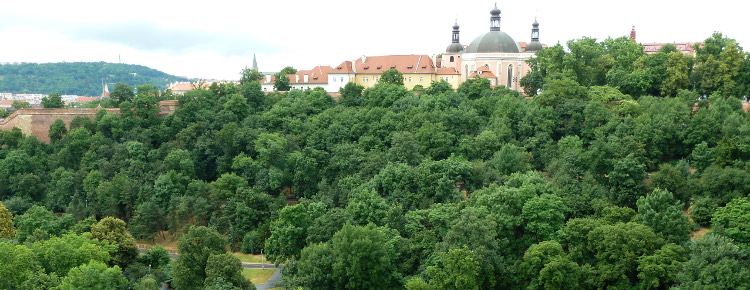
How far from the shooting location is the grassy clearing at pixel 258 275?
140 ft

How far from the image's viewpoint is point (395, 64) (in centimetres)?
7444

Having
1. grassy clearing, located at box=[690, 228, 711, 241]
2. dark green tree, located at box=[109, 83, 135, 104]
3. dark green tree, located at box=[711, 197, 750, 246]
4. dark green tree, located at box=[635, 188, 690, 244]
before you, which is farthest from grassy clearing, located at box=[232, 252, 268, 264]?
dark green tree, located at box=[109, 83, 135, 104]

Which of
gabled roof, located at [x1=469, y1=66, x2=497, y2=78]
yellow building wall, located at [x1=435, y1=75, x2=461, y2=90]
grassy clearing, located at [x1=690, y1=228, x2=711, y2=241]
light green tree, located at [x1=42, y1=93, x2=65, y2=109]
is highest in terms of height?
gabled roof, located at [x1=469, y1=66, x2=497, y2=78]

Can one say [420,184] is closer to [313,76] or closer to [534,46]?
[534,46]

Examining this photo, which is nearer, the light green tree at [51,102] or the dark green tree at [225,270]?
the dark green tree at [225,270]

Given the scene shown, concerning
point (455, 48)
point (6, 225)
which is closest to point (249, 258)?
point (6, 225)

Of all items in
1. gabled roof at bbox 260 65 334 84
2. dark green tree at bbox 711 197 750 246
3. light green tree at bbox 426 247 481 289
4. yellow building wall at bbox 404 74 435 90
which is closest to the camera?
light green tree at bbox 426 247 481 289

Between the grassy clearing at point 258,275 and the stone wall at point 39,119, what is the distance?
1186 inches

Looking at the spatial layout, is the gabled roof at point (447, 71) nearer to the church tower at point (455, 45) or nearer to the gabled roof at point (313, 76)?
the church tower at point (455, 45)

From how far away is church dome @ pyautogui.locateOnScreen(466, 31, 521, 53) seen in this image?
2704 inches

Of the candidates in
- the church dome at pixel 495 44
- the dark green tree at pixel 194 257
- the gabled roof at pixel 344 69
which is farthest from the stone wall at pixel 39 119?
the dark green tree at pixel 194 257

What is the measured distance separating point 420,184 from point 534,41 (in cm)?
3479

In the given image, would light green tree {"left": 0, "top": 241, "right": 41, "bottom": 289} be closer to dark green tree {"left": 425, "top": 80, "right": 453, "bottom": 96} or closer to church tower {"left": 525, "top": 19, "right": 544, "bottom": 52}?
dark green tree {"left": 425, "top": 80, "right": 453, "bottom": 96}

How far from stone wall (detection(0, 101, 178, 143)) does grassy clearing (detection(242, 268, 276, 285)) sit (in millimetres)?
30127
